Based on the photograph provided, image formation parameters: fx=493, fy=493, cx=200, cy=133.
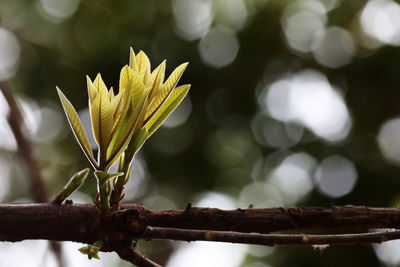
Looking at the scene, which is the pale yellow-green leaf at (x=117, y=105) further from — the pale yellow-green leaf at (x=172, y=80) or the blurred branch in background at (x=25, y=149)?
the blurred branch in background at (x=25, y=149)

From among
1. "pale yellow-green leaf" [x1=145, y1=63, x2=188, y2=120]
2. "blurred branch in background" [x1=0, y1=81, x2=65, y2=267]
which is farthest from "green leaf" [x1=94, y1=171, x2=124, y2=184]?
"blurred branch in background" [x1=0, y1=81, x2=65, y2=267]

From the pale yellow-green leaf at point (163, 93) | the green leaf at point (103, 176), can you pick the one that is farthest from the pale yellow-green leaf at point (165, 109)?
the green leaf at point (103, 176)

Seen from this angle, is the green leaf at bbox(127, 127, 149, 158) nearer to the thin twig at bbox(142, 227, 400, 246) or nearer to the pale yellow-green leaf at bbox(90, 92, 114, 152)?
the pale yellow-green leaf at bbox(90, 92, 114, 152)

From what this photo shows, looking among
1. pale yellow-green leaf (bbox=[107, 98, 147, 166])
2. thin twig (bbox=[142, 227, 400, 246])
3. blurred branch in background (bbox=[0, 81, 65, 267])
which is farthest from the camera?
blurred branch in background (bbox=[0, 81, 65, 267])

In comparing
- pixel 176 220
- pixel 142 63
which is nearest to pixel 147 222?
pixel 176 220

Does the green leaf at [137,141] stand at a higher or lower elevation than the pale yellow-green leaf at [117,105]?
lower

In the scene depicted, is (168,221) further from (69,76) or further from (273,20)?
(273,20)
